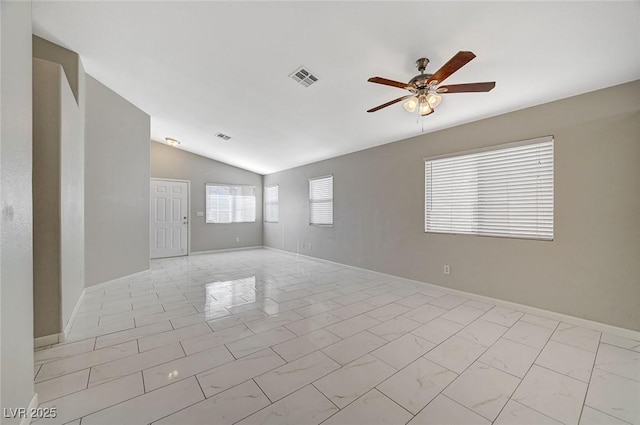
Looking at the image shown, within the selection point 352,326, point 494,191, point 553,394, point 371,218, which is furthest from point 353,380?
point 371,218

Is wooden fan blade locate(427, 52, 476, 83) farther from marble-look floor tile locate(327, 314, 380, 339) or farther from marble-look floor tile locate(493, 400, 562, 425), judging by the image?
marble-look floor tile locate(327, 314, 380, 339)

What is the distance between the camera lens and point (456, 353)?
7.12 feet

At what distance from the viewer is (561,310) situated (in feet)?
9.28

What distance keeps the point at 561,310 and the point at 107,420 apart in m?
4.22

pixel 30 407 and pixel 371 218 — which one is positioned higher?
pixel 371 218

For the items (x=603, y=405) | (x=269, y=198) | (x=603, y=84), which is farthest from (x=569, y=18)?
(x=269, y=198)

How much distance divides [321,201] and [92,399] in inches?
200

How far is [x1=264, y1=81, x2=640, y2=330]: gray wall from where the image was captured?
8.16ft

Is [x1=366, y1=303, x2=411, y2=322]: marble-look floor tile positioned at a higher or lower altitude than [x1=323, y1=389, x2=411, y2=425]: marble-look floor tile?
lower

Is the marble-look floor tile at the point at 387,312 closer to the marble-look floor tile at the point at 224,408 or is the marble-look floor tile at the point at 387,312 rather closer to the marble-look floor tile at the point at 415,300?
the marble-look floor tile at the point at 415,300

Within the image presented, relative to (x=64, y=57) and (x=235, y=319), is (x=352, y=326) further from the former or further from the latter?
(x=64, y=57)

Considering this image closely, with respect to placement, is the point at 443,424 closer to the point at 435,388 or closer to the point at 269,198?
the point at 435,388

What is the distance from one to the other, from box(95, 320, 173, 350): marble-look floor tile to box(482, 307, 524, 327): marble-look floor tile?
3568mm

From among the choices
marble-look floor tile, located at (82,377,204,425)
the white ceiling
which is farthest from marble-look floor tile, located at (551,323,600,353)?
marble-look floor tile, located at (82,377,204,425)
